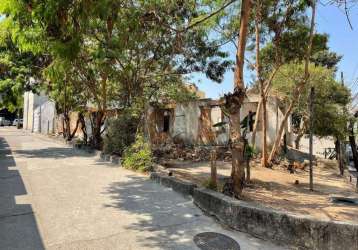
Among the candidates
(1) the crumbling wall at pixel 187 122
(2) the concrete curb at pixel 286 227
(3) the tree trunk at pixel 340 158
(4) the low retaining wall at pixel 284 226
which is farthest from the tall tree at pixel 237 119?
(1) the crumbling wall at pixel 187 122

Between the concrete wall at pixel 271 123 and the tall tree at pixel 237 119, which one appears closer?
the tall tree at pixel 237 119

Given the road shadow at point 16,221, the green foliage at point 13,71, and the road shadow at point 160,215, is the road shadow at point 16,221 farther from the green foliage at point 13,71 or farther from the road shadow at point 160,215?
the green foliage at point 13,71

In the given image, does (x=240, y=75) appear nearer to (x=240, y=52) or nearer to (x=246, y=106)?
(x=240, y=52)

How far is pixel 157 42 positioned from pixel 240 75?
735cm

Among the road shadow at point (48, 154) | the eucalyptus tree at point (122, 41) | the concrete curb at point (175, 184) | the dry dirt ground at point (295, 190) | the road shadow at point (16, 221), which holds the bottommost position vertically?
the dry dirt ground at point (295, 190)

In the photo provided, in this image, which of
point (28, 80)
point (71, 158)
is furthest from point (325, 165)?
point (28, 80)

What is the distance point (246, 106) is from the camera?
17.2 meters

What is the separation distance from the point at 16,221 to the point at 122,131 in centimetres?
671

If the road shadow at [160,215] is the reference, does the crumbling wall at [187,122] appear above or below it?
above

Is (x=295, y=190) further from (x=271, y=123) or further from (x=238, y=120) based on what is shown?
(x=271, y=123)

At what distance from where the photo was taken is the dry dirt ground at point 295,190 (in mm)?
6716

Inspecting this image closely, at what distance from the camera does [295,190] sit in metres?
9.12

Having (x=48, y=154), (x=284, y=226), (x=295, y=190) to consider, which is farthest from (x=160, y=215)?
(x=48, y=154)

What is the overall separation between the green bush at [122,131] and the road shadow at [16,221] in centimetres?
426
